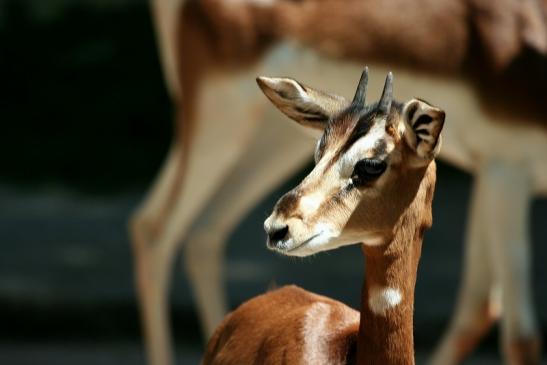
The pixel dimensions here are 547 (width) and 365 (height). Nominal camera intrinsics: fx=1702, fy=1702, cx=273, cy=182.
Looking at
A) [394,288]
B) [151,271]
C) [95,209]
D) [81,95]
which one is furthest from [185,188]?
[81,95]

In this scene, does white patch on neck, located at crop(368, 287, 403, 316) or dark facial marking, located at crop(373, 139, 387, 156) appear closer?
dark facial marking, located at crop(373, 139, 387, 156)

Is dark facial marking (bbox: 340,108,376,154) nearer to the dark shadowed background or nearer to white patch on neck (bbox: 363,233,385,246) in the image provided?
white patch on neck (bbox: 363,233,385,246)

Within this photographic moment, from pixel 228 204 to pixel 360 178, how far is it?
3.52 meters

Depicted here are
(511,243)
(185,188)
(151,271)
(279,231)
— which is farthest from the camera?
(151,271)

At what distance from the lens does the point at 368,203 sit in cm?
338

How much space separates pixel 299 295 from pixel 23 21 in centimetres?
A: 694

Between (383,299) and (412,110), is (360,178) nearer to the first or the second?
(412,110)

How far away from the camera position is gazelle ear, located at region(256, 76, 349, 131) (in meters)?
3.56

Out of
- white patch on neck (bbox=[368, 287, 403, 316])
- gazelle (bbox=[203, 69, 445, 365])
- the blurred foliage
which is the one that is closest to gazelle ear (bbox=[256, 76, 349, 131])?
gazelle (bbox=[203, 69, 445, 365])

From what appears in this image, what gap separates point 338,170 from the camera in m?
3.36

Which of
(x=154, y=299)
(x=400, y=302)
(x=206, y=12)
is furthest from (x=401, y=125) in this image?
(x=154, y=299)

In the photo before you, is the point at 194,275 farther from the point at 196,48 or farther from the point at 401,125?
the point at 401,125

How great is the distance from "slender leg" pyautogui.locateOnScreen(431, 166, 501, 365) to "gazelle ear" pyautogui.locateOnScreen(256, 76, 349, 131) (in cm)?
268

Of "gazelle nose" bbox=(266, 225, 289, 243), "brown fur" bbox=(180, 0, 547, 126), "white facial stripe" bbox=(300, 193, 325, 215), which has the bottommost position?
"gazelle nose" bbox=(266, 225, 289, 243)
